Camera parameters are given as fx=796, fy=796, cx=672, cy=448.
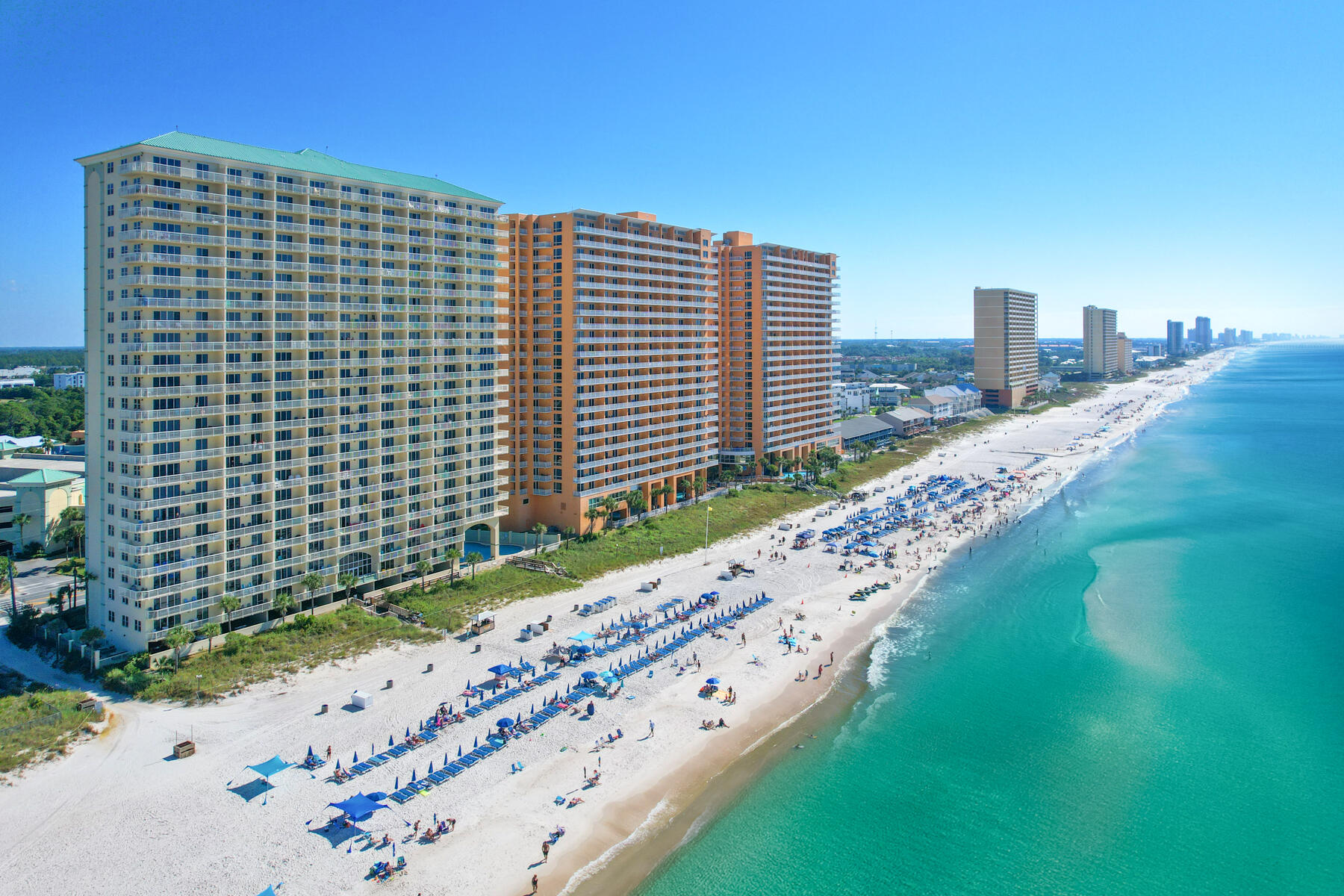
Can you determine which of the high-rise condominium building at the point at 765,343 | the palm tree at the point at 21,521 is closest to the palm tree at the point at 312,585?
the palm tree at the point at 21,521

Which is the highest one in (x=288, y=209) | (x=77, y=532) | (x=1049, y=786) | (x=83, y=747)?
(x=288, y=209)

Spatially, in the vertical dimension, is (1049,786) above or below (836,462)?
below

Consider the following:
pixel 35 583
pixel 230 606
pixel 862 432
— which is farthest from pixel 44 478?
pixel 862 432

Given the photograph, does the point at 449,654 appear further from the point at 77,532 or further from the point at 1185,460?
the point at 1185,460

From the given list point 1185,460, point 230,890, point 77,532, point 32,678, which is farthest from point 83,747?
point 1185,460

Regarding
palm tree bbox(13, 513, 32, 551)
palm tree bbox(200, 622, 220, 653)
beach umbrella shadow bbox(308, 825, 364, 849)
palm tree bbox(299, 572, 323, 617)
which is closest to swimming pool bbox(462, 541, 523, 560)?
palm tree bbox(299, 572, 323, 617)

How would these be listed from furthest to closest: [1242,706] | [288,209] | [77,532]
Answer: [77,532]
[288,209]
[1242,706]
